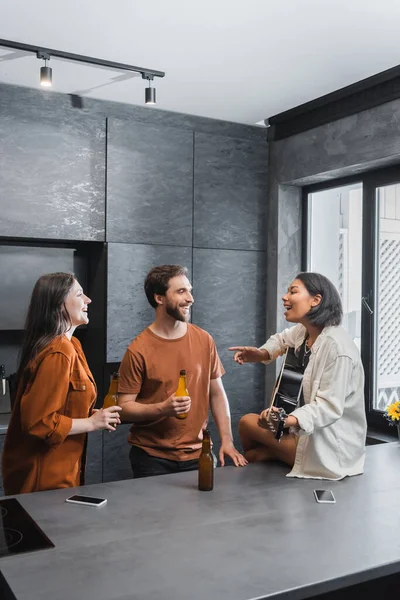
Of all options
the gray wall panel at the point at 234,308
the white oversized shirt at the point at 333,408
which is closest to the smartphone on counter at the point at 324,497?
the white oversized shirt at the point at 333,408

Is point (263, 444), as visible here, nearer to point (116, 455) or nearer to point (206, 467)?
point (206, 467)

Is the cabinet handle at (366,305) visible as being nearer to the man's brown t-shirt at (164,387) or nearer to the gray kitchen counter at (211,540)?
the man's brown t-shirt at (164,387)

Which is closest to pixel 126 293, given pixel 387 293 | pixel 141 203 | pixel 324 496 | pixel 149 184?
pixel 141 203

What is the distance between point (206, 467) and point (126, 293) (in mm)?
1973

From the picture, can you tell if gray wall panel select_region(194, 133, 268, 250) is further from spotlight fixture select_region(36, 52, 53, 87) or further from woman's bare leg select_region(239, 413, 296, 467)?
woman's bare leg select_region(239, 413, 296, 467)

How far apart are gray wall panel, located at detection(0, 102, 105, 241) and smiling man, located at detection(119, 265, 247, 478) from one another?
1.08 m

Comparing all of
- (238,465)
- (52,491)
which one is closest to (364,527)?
(238,465)

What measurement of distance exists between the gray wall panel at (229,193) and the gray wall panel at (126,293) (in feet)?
1.34

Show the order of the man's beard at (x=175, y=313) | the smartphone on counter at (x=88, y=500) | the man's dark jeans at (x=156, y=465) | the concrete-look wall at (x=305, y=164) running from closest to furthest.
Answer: the smartphone on counter at (x=88, y=500) → the man's dark jeans at (x=156, y=465) → the man's beard at (x=175, y=313) → the concrete-look wall at (x=305, y=164)

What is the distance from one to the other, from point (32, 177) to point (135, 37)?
3.82 ft

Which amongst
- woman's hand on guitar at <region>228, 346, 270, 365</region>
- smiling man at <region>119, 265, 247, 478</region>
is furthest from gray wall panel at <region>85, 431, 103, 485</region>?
woman's hand on guitar at <region>228, 346, 270, 365</region>

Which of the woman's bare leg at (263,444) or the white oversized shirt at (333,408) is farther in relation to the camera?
the woman's bare leg at (263,444)

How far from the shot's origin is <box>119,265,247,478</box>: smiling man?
2.80 meters

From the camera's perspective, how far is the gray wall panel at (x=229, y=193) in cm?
430
